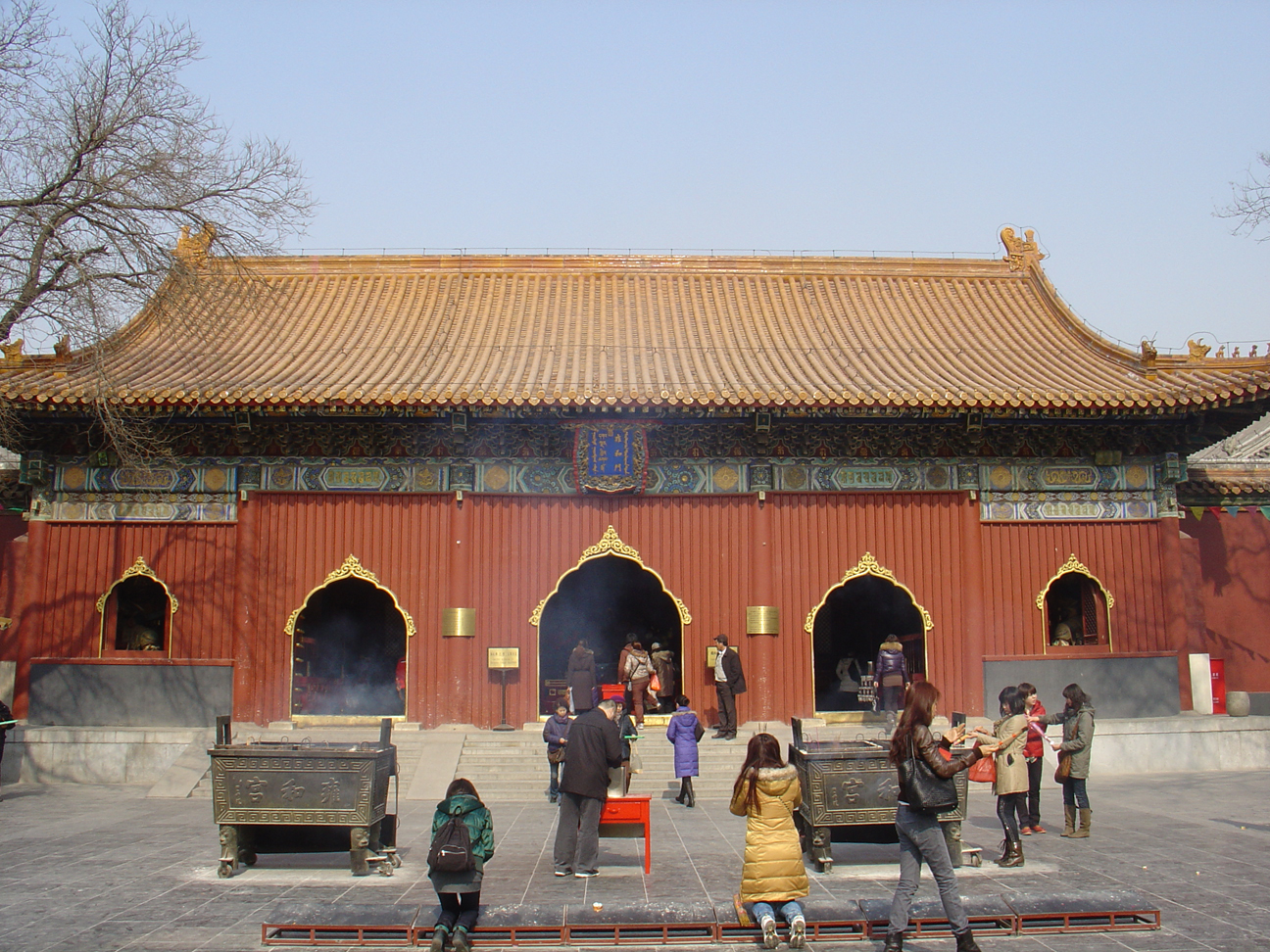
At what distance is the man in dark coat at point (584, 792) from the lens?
A: 27.6 feet

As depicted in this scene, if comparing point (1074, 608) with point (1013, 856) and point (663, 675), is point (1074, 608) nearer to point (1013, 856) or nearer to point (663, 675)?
point (663, 675)

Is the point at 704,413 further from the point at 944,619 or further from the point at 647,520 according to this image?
the point at 944,619

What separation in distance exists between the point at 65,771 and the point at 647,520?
28.1ft

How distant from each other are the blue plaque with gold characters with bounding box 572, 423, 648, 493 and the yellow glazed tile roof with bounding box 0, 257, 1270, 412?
73 centimetres

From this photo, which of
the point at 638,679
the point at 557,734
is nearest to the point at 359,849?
the point at 557,734

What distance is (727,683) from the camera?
14289mm

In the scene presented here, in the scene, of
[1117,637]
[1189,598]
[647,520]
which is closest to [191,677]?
[647,520]

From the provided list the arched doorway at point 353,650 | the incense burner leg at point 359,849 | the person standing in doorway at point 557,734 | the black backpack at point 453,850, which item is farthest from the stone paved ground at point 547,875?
the arched doorway at point 353,650

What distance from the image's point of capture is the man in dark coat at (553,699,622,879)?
8.40 metres

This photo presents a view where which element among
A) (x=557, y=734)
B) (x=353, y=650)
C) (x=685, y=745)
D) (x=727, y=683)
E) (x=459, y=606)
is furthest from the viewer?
(x=353, y=650)

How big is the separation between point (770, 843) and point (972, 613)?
377 inches

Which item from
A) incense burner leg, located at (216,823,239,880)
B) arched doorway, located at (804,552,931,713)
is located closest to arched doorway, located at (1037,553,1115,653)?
arched doorway, located at (804,552,931,713)

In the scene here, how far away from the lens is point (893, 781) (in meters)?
8.62

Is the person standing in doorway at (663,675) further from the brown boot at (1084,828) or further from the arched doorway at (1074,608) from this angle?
the brown boot at (1084,828)
